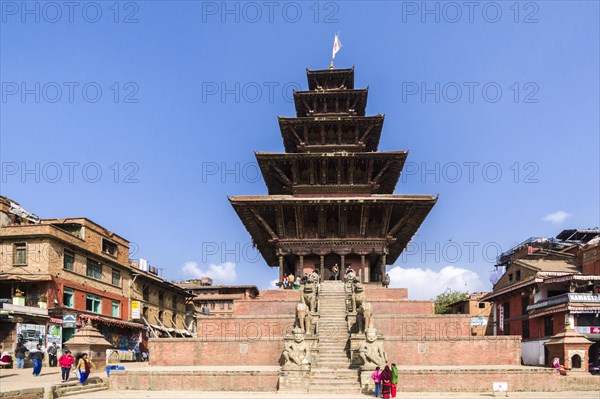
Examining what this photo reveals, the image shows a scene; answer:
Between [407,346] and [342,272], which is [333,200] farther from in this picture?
[407,346]

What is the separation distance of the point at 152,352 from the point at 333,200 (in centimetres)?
1309

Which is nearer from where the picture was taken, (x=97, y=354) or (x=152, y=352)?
(x=97, y=354)

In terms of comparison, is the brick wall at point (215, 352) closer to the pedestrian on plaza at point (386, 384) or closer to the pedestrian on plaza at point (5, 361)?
the pedestrian on plaza at point (386, 384)

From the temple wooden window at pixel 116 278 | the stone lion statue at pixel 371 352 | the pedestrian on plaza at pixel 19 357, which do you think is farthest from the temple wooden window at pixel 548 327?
the temple wooden window at pixel 116 278

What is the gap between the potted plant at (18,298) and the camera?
108ft

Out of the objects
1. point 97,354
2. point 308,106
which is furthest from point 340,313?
point 308,106

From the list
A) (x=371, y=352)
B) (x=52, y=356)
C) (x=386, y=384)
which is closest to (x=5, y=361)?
(x=52, y=356)

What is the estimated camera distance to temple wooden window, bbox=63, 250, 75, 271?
37.3 metres

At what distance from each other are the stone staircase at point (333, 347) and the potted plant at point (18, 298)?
63.8 ft

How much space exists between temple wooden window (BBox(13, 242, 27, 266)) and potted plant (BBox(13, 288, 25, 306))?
7.56 ft

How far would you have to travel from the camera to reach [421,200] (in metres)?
30.8

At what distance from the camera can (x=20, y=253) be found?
117 ft

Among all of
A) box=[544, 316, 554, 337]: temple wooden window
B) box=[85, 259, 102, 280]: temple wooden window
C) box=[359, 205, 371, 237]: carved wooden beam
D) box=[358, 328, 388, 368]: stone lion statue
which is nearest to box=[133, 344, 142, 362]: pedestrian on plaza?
box=[85, 259, 102, 280]: temple wooden window

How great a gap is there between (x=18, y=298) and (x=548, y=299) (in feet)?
115
